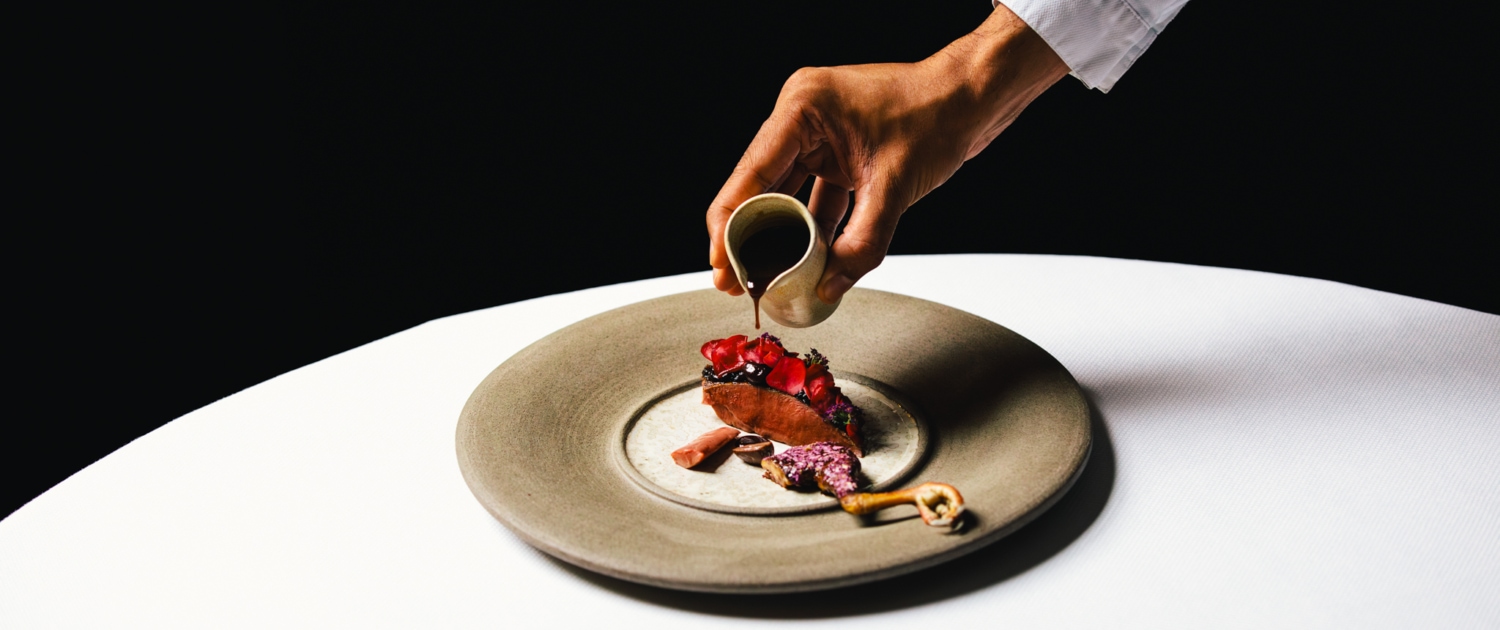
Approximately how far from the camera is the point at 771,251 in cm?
202

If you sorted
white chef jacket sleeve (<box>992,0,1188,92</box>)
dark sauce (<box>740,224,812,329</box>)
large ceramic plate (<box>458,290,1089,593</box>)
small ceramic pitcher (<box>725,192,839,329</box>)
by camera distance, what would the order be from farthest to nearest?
white chef jacket sleeve (<box>992,0,1188,92</box>) < dark sauce (<box>740,224,812,329</box>) < small ceramic pitcher (<box>725,192,839,329</box>) < large ceramic plate (<box>458,290,1089,593</box>)

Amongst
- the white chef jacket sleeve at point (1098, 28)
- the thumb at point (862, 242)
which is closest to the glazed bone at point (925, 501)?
the thumb at point (862, 242)

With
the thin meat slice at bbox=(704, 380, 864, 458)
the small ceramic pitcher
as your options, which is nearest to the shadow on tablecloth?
the thin meat slice at bbox=(704, 380, 864, 458)

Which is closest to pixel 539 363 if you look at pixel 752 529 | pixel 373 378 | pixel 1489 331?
pixel 373 378

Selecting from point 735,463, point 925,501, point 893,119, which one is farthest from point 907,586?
point 893,119

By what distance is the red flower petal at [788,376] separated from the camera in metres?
2.04

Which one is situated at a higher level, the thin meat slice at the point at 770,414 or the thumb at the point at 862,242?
the thumb at the point at 862,242

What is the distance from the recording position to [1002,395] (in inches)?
80.0

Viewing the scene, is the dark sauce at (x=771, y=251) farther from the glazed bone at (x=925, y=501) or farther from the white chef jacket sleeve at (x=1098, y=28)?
the white chef jacket sleeve at (x=1098, y=28)

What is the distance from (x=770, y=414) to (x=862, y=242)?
0.38m

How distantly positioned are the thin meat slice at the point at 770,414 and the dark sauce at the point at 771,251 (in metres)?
0.14

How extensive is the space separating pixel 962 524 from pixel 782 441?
573 mm

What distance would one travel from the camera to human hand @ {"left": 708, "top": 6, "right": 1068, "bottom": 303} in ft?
6.77

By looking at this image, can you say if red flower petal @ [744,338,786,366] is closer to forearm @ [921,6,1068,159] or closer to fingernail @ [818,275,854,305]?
fingernail @ [818,275,854,305]
